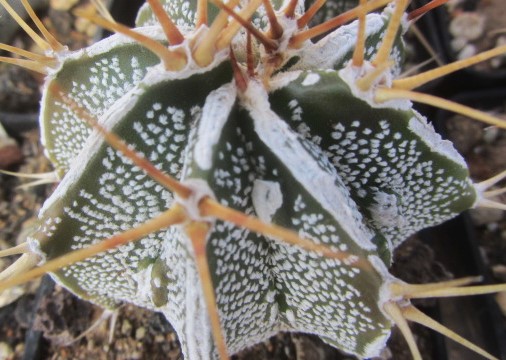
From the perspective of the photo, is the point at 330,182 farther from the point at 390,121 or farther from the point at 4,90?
the point at 4,90

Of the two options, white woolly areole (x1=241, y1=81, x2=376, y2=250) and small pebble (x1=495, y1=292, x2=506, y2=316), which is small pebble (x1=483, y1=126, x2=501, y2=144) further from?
white woolly areole (x1=241, y1=81, x2=376, y2=250)

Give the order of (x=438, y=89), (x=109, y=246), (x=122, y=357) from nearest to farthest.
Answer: (x=109, y=246) < (x=122, y=357) < (x=438, y=89)

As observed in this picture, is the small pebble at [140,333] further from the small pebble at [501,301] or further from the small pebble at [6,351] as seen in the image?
the small pebble at [501,301]

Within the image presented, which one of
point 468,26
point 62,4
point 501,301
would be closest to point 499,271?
point 501,301

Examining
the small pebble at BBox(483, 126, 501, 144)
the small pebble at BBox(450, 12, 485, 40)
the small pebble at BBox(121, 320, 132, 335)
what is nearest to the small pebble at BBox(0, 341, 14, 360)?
the small pebble at BBox(121, 320, 132, 335)

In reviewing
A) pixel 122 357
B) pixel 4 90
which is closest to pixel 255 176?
pixel 122 357

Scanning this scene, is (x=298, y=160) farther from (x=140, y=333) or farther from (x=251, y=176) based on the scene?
(x=140, y=333)

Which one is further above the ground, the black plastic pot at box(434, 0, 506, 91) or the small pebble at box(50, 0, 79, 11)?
the small pebble at box(50, 0, 79, 11)
